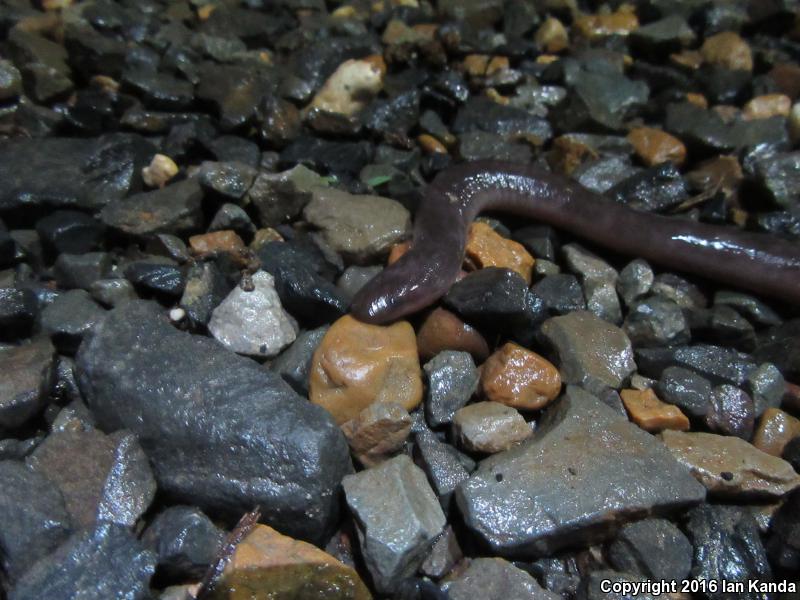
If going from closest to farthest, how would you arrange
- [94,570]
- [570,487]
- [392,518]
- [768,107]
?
1. [94,570]
2. [392,518]
3. [570,487]
4. [768,107]

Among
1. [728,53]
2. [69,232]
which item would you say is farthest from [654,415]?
[728,53]

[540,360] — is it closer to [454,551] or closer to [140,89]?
[454,551]

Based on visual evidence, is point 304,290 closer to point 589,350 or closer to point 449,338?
point 449,338

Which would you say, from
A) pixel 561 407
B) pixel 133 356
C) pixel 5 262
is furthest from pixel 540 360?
pixel 5 262

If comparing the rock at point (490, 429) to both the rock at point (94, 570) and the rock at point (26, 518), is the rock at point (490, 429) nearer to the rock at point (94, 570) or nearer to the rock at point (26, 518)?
the rock at point (94, 570)

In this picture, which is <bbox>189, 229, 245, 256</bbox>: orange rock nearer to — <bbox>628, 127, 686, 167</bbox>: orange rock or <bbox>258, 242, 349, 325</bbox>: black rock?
<bbox>258, 242, 349, 325</bbox>: black rock

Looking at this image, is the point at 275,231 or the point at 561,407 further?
the point at 275,231

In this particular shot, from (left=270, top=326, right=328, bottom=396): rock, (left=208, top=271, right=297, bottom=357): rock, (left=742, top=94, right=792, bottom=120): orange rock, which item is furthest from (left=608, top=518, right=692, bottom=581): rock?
(left=742, top=94, right=792, bottom=120): orange rock

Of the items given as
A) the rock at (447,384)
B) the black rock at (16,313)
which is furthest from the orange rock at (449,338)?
the black rock at (16,313)
